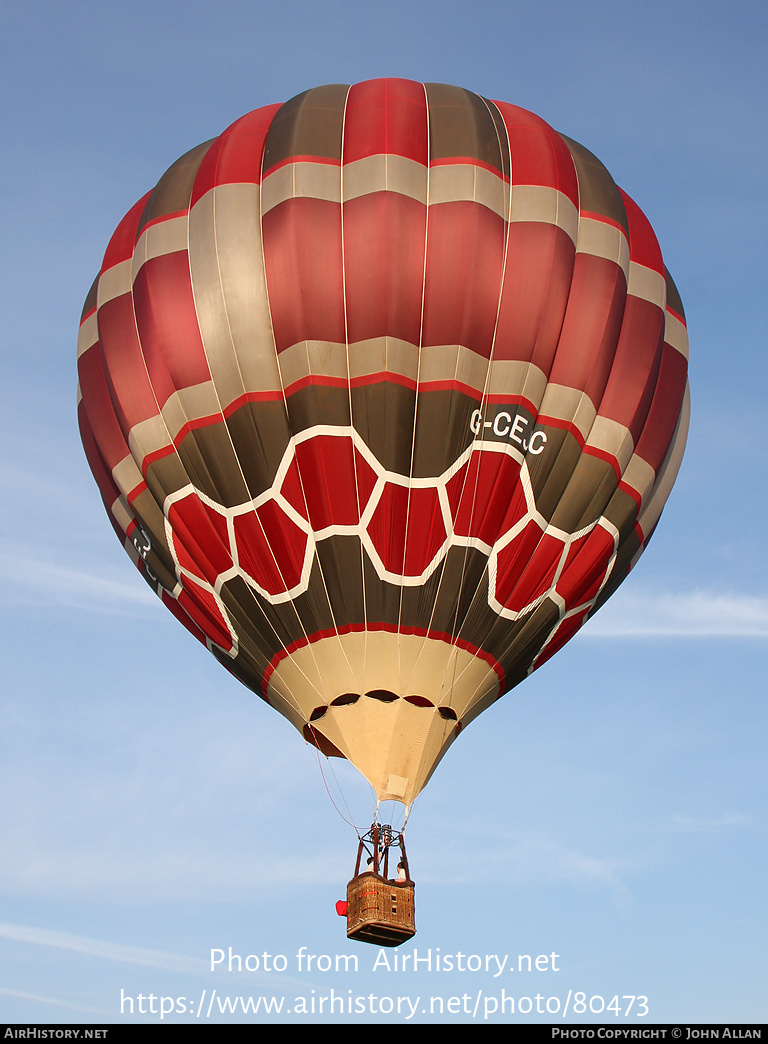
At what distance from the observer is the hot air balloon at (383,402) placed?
12.4 m

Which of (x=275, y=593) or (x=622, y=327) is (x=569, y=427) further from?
(x=275, y=593)

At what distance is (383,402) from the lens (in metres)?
12.3

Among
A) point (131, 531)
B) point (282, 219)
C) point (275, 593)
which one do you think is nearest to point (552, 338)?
point (282, 219)

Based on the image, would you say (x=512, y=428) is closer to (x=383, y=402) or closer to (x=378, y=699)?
(x=383, y=402)

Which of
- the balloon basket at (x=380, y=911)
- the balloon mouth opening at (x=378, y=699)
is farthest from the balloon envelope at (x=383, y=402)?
the balloon basket at (x=380, y=911)

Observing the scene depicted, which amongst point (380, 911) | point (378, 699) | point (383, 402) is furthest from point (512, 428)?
point (380, 911)

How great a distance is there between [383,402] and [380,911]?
4.46 m

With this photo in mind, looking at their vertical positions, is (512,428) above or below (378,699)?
above

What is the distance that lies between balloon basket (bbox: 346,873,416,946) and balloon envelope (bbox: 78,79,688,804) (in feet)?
3.14

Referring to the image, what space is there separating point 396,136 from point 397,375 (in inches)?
96.4

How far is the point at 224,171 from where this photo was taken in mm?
13242

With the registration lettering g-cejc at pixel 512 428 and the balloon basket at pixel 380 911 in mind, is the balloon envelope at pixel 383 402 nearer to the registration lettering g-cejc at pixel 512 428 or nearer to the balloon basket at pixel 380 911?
the registration lettering g-cejc at pixel 512 428

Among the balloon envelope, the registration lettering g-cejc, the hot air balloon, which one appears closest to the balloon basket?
the hot air balloon

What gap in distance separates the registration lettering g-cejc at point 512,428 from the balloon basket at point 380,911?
13.5 feet
